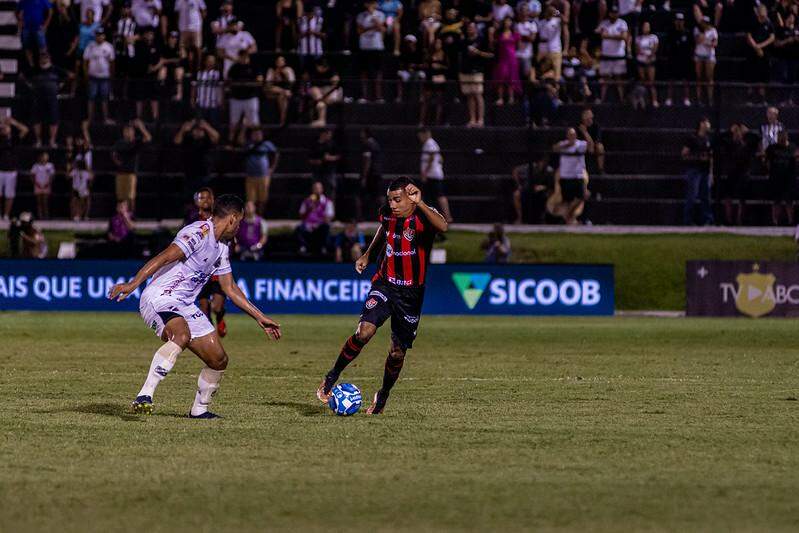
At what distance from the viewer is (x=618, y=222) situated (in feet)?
109

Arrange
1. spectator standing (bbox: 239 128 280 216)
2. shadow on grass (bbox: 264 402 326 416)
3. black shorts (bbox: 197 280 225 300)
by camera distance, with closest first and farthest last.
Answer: shadow on grass (bbox: 264 402 326 416)
black shorts (bbox: 197 280 225 300)
spectator standing (bbox: 239 128 280 216)

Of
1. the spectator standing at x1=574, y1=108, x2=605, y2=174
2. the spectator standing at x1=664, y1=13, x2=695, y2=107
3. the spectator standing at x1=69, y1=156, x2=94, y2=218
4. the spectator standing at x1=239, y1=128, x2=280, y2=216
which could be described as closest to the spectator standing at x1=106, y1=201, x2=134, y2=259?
the spectator standing at x1=69, y1=156, x2=94, y2=218

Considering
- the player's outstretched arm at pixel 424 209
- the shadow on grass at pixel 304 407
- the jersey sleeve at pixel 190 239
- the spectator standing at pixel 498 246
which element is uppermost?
the player's outstretched arm at pixel 424 209

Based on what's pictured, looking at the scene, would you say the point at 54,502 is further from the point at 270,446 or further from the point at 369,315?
the point at 369,315

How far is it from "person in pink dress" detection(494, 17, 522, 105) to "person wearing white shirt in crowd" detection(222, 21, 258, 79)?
19.8ft

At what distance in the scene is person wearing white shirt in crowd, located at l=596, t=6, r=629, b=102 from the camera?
34.3 metres

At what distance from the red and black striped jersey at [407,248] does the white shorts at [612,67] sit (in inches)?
873

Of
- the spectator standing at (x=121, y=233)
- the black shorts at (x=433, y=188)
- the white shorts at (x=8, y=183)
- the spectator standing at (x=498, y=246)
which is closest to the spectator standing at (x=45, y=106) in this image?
the white shorts at (x=8, y=183)

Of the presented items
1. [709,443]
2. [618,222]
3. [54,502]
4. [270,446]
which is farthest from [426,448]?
[618,222]

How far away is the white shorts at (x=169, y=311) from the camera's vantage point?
41.7 ft

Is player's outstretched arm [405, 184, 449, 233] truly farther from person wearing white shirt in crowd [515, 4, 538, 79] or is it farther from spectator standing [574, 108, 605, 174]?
person wearing white shirt in crowd [515, 4, 538, 79]

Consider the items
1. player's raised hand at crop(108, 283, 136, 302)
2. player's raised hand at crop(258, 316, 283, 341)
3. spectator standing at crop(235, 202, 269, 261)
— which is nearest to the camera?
player's raised hand at crop(108, 283, 136, 302)

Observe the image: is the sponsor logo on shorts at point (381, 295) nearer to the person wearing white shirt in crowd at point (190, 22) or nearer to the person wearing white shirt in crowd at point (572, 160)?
the person wearing white shirt in crowd at point (572, 160)

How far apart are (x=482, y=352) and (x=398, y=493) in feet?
40.3
